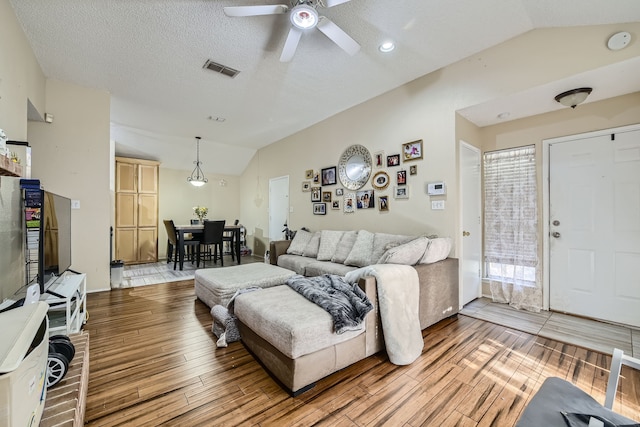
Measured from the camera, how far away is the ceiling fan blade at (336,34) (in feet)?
6.68

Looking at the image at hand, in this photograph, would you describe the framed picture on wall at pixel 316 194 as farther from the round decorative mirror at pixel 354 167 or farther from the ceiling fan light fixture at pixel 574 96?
the ceiling fan light fixture at pixel 574 96

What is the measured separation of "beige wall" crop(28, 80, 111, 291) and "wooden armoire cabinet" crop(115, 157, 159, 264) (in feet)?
7.73

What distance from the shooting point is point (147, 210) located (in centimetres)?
610

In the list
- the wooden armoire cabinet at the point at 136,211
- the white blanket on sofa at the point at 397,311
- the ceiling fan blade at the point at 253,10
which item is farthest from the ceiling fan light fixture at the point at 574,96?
the wooden armoire cabinet at the point at 136,211

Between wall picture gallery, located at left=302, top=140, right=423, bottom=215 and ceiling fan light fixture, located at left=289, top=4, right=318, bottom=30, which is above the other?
ceiling fan light fixture, located at left=289, top=4, right=318, bottom=30

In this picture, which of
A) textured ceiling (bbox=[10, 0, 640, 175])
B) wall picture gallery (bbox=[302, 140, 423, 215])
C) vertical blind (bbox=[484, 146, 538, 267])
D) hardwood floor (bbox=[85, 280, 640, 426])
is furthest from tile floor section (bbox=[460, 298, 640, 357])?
textured ceiling (bbox=[10, 0, 640, 175])

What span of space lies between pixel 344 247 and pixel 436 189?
1421 mm

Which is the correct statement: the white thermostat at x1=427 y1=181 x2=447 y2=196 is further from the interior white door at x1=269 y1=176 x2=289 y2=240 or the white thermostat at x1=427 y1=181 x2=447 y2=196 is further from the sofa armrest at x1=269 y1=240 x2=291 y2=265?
the interior white door at x1=269 y1=176 x2=289 y2=240

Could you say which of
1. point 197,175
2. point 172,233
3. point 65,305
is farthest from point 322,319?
point 197,175

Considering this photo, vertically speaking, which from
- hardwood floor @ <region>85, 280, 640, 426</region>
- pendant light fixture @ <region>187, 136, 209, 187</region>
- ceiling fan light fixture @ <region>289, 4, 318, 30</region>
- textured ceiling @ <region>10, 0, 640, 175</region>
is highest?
textured ceiling @ <region>10, 0, 640, 175</region>

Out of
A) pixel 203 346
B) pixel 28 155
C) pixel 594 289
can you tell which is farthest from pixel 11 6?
pixel 594 289

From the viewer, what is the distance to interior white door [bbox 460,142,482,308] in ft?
10.3

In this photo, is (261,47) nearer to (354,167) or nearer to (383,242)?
(354,167)

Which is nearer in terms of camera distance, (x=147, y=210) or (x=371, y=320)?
(x=371, y=320)
